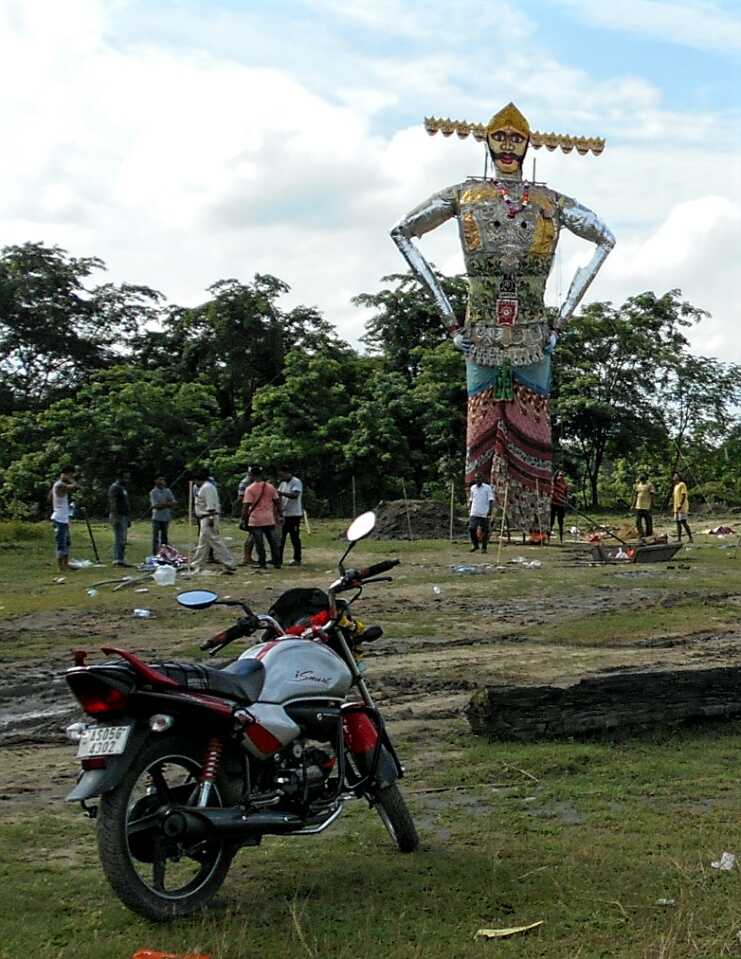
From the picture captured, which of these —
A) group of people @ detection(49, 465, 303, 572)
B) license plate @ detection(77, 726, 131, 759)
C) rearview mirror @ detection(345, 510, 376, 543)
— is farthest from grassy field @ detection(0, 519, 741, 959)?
group of people @ detection(49, 465, 303, 572)

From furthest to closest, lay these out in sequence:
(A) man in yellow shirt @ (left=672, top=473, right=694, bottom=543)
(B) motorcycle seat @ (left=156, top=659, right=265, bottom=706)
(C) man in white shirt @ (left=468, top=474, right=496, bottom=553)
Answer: (A) man in yellow shirt @ (left=672, top=473, right=694, bottom=543) < (C) man in white shirt @ (left=468, top=474, right=496, bottom=553) < (B) motorcycle seat @ (left=156, top=659, right=265, bottom=706)

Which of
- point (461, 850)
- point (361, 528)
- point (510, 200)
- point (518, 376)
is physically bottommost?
point (461, 850)

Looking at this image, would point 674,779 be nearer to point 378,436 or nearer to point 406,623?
point 406,623

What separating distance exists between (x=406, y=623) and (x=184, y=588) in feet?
13.2

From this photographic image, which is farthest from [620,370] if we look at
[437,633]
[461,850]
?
[461,850]

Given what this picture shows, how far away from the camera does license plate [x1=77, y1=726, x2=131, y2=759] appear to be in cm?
432

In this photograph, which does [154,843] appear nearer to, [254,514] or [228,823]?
[228,823]

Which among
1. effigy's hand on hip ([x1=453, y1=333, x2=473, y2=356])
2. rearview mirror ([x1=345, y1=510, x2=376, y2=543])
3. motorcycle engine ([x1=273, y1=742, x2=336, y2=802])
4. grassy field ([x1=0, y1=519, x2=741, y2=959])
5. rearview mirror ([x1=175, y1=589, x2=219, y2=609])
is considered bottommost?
grassy field ([x1=0, y1=519, x2=741, y2=959])

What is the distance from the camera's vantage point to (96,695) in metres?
4.31

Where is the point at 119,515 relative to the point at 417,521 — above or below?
above

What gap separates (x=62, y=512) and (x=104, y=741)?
13.8 metres

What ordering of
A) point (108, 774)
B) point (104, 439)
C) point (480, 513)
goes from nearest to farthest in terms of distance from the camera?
1. point (108, 774)
2. point (480, 513)
3. point (104, 439)

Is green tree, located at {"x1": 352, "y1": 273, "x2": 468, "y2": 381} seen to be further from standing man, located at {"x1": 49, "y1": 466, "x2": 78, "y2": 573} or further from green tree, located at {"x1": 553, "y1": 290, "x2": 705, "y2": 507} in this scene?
standing man, located at {"x1": 49, "y1": 466, "x2": 78, "y2": 573}

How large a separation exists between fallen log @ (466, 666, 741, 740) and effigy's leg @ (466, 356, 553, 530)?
15.4 meters
